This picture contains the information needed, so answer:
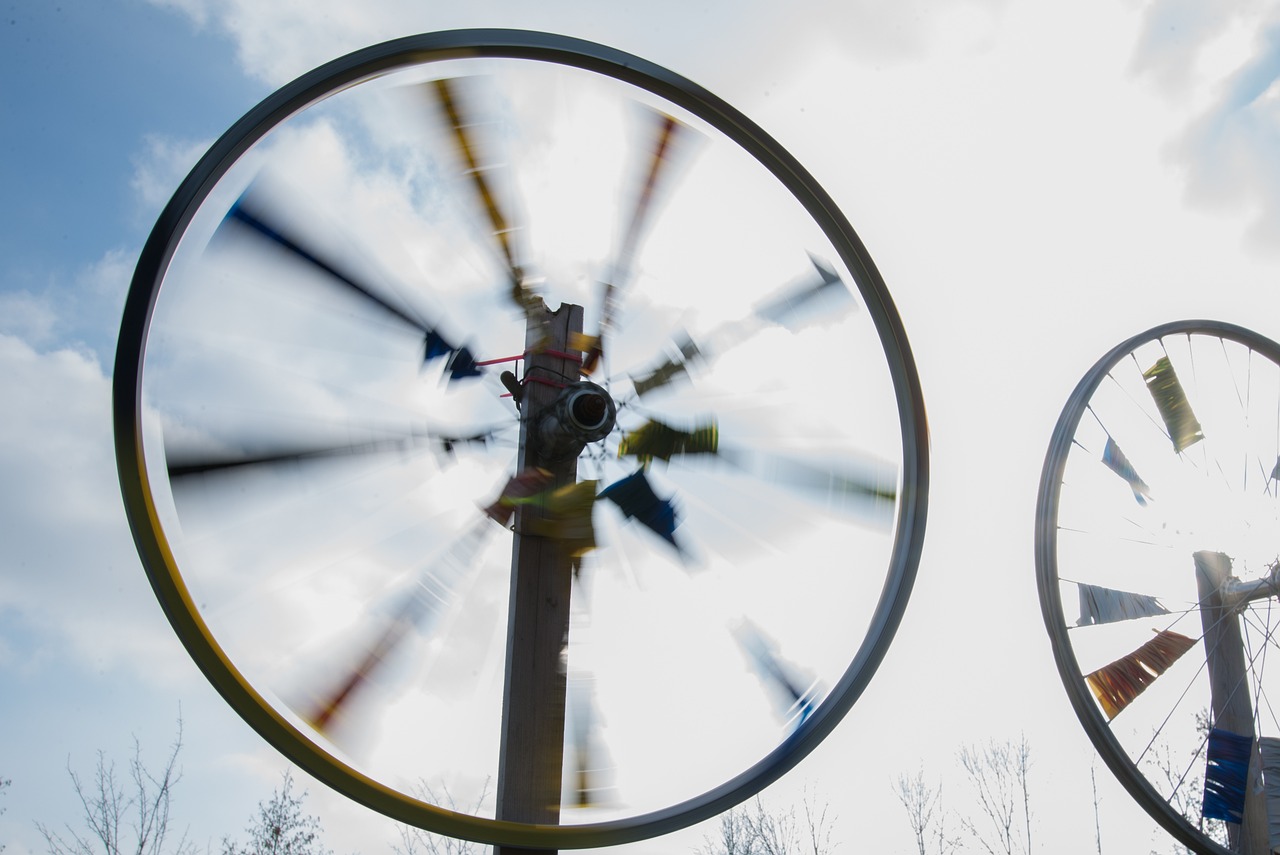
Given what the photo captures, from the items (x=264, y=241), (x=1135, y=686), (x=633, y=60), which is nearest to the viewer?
(x=264, y=241)

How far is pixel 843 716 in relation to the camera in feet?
12.2

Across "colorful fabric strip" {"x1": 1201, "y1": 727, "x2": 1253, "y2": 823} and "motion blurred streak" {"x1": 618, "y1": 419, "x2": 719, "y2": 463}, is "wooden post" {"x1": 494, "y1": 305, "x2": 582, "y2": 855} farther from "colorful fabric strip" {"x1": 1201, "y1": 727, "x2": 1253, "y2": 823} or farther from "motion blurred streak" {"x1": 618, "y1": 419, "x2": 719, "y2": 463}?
"colorful fabric strip" {"x1": 1201, "y1": 727, "x2": 1253, "y2": 823}

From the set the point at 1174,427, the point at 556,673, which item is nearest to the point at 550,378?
the point at 556,673

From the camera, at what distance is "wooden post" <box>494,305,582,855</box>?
10.7 ft

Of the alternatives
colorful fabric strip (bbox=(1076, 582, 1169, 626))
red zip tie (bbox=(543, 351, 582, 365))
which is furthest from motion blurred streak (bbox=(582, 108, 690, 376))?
colorful fabric strip (bbox=(1076, 582, 1169, 626))

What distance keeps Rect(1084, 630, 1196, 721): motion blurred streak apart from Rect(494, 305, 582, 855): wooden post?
3.95 meters

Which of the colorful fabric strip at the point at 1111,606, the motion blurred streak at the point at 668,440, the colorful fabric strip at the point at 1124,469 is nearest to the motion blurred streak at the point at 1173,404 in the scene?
the colorful fabric strip at the point at 1124,469

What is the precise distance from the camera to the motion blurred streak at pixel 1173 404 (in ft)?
24.1

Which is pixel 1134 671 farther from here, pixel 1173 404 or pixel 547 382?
pixel 547 382

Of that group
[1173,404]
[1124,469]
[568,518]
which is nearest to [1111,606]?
[1124,469]

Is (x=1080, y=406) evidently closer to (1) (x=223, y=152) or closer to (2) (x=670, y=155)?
(2) (x=670, y=155)

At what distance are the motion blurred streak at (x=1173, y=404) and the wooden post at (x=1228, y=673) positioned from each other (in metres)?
0.90

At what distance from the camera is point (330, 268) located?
378 cm

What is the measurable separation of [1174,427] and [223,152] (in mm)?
6802
